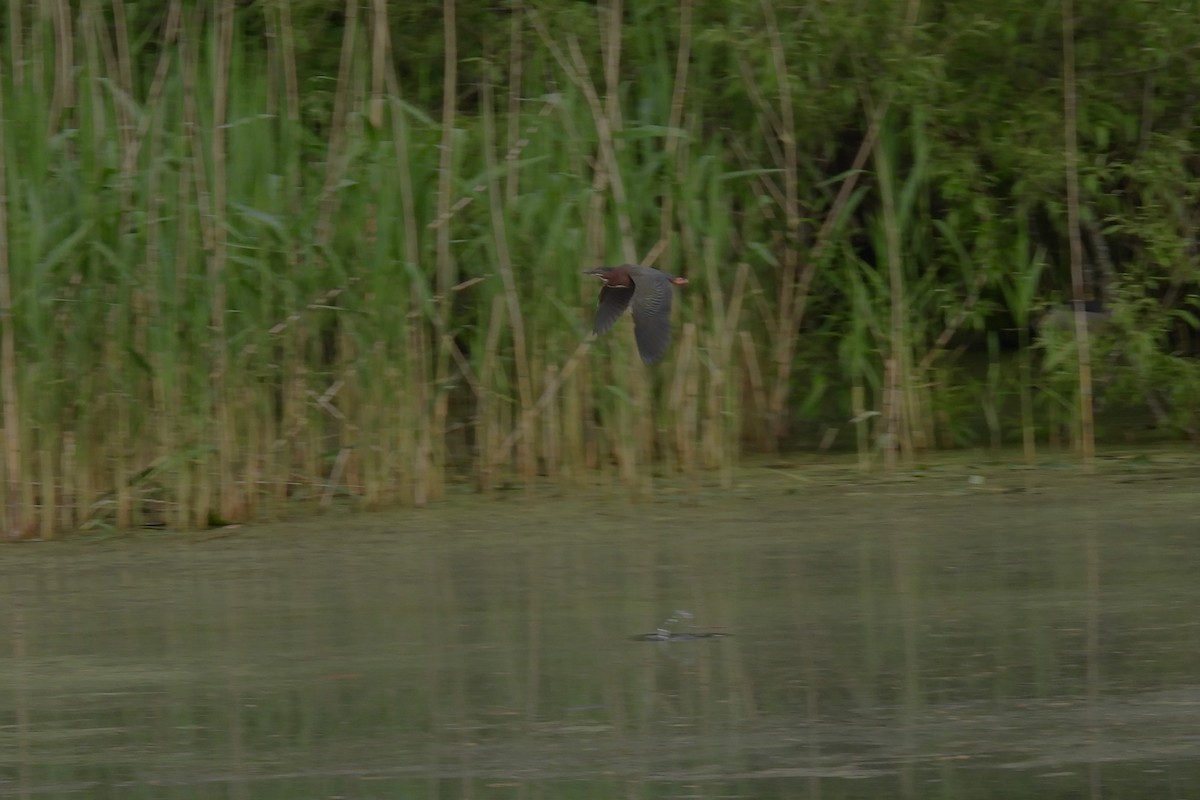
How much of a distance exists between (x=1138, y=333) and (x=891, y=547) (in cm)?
213

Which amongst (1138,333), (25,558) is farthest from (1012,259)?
(25,558)

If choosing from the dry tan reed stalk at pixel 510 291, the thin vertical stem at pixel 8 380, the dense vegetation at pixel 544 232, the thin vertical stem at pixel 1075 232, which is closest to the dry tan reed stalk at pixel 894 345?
the dense vegetation at pixel 544 232

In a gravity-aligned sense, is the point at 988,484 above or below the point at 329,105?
below

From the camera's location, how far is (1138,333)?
313 inches

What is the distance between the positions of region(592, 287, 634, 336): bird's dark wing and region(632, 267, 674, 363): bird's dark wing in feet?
0.38

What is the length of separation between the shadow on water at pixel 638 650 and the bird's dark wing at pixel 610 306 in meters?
0.67

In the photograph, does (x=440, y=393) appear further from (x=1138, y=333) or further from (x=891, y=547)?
(x=1138, y=333)

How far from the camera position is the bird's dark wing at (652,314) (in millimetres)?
6598

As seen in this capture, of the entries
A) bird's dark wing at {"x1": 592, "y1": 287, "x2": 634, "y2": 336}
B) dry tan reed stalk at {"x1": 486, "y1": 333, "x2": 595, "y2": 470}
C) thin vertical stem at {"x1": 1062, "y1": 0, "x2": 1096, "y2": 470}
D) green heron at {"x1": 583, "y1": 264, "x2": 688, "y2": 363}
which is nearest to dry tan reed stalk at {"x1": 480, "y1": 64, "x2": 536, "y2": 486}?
dry tan reed stalk at {"x1": 486, "y1": 333, "x2": 595, "y2": 470}

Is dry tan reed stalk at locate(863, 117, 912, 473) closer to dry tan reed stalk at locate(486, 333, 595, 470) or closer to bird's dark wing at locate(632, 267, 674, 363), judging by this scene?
dry tan reed stalk at locate(486, 333, 595, 470)

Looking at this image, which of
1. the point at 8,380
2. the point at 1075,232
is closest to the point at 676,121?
the point at 1075,232

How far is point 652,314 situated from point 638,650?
1.92m

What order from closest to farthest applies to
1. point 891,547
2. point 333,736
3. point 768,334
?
point 333,736
point 891,547
point 768,334

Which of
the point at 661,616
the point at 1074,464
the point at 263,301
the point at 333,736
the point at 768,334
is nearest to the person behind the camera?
the point at 333,736
